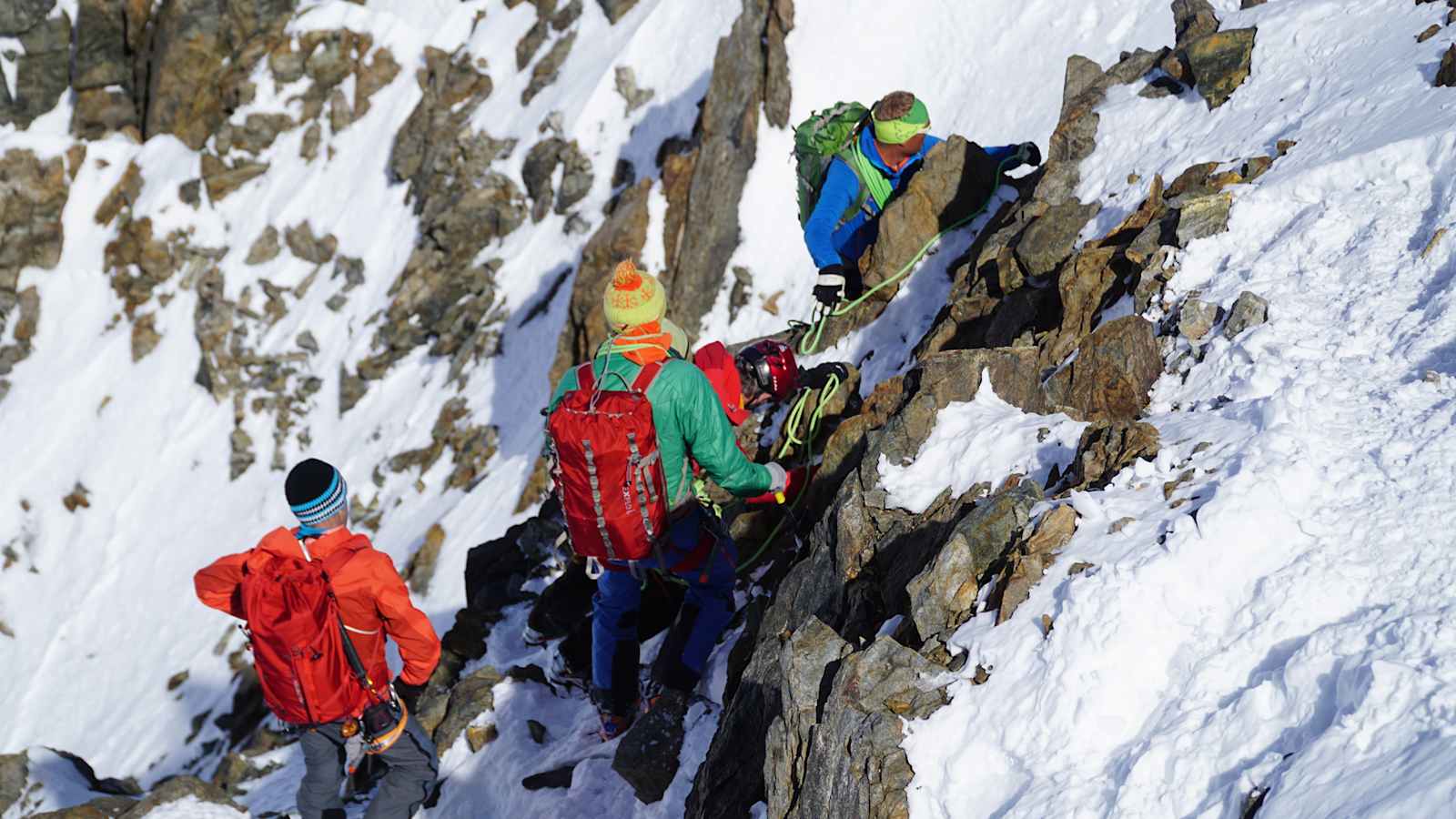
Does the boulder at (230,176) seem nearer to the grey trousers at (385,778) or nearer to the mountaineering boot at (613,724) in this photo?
the mountaineering boot at (613,724)

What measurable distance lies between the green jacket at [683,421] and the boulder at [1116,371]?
6.05ft

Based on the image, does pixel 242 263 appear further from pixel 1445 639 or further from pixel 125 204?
pixel 1445 639

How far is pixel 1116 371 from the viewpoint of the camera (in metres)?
5.77

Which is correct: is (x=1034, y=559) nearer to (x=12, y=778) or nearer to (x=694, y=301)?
(x=12, y=778)

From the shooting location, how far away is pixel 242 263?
25359mm

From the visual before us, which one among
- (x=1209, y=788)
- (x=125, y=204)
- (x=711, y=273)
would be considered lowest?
(x=1209, y=788)

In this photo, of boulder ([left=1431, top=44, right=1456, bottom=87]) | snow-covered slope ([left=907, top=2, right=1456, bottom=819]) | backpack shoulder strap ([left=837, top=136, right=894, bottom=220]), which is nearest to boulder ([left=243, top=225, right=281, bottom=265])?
backpack shoulder strap ([left=837, top=136, right=894, bottom=220])

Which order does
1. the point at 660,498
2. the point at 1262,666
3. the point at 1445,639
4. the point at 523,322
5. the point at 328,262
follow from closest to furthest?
the point at 1445,639, the point at 1262,666, the point at 660,498, the point at 523,322, the point at 328,262

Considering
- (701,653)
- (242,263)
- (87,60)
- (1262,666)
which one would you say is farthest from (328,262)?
(1262,666)

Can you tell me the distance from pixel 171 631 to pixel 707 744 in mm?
17224

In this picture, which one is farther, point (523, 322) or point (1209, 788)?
point (523, 322)

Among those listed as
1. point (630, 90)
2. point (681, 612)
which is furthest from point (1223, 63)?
point (630, 90)

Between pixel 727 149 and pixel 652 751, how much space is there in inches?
455

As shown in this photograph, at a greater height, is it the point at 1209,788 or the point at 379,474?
the point at 379,474
